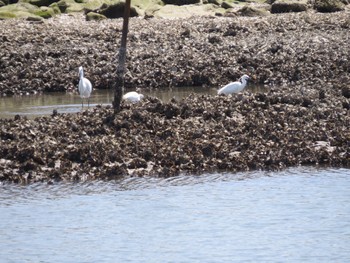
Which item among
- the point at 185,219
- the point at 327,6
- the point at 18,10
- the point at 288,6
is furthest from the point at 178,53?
the point at 185,219

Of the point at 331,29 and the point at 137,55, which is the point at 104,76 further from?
the point at 331,29

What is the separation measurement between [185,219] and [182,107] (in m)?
5.96

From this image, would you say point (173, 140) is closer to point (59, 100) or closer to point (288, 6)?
point (59, 100)

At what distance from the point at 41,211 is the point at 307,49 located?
18.0 metres

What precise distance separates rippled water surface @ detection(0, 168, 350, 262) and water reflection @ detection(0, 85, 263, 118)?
754 cm

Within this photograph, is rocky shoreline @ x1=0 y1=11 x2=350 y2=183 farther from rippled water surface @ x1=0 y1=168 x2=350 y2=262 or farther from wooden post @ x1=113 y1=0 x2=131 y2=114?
rippled water surface @ x1=0 y1=168 x2=350 y2=262

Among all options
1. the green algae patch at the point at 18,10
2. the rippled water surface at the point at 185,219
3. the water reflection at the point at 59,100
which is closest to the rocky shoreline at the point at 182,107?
the rippled water surface at the point at 185,219

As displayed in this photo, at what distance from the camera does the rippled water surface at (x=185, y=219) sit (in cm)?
1495

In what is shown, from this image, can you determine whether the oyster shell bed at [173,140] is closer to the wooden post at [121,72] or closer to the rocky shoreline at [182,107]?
the rocky shoreline at [182,107]

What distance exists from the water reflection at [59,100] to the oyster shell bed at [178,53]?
767 mm

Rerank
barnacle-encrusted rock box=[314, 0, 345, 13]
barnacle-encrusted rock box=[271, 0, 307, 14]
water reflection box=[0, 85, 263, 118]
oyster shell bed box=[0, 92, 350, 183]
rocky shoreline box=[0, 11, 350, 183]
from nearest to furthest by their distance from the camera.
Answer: oyster shell bed box=[0, 92, 350, 183], rocky shoreline box=[0, 11, 350, 183], water reflection box=[0, 85, 263, 118], barnacle-encrusted rock box=[271, 0, 307, 14], barnacle-encrusted rock box=[314, 0, 345, 13]

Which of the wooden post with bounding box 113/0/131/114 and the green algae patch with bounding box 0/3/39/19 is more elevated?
the green algae patch with bounding box 0/3/39/19

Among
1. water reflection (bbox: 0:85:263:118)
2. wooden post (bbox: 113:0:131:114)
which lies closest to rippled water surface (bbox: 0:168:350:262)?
wooden post (bbox: 113:0:131:114)

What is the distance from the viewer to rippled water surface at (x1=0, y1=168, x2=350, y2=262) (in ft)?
49.1
